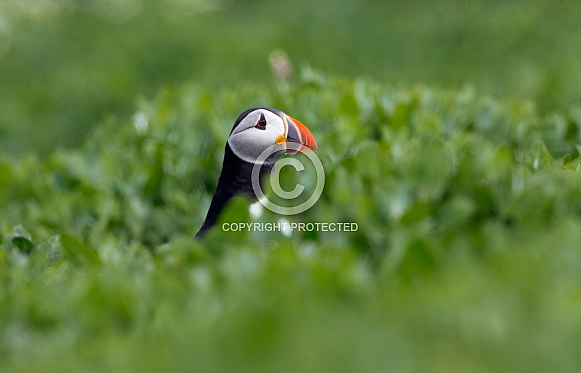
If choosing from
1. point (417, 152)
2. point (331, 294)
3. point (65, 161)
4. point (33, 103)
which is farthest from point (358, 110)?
point (33, 103)

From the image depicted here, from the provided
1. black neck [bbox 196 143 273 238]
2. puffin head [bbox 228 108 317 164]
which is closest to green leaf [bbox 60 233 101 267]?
black neck [bbox 196 143 273 238]

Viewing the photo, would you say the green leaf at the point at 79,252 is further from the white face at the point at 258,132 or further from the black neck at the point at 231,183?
the white face at the point at 258,132

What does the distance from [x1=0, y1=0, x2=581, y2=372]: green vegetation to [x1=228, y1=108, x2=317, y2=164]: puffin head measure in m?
0.26

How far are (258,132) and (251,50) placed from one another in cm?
715

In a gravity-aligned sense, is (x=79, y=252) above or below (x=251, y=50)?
below

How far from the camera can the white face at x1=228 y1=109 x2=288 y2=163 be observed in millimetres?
4371

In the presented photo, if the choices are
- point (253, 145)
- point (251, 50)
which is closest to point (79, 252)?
point (253, 145)

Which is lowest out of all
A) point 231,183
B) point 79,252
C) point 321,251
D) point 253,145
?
point 321,251

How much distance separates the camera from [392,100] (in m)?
5.89

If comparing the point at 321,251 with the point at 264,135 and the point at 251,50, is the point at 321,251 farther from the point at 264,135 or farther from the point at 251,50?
the point at 251,50

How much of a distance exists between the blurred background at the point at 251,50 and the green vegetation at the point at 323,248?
7.22 ft

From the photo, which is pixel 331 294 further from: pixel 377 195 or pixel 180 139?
pixel 180 139

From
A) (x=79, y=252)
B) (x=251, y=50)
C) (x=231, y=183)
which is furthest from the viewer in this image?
(x=251, y=50)

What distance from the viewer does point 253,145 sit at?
438 cm
